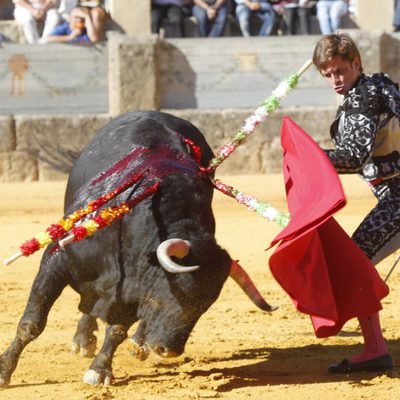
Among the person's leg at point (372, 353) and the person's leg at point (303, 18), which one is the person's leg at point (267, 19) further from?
the person's leg at point (372, 353)

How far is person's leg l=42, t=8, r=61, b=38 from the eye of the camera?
1155cm

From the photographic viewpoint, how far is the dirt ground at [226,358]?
448cm

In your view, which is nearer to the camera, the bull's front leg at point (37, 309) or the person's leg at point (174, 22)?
the bull's front leg at point (37, 309)

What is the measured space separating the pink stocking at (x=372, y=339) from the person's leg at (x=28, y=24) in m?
7.66

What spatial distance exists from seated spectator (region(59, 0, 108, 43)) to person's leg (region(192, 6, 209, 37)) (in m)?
0.92

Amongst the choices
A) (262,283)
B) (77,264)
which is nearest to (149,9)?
(262,283)

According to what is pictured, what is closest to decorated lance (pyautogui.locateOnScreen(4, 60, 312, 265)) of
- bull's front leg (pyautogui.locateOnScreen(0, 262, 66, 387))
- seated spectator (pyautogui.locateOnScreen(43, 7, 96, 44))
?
bull's front leg (pyautogui.locateOnScreen(0, 262, 66, 387))

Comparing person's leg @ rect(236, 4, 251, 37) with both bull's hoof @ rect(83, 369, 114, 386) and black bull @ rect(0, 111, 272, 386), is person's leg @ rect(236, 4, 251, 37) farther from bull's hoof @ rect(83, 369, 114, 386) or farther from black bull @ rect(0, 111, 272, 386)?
bull's hoof @ rect(83, 369, 114, 386)

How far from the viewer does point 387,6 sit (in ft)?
40.0

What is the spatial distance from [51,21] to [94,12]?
1.44ft

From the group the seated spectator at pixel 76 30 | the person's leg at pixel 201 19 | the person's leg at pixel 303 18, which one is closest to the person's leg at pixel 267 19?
the person's leg at pixel 303 18

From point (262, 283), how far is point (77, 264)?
230cm

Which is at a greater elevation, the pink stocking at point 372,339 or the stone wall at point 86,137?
the pink stocking at point 372,339

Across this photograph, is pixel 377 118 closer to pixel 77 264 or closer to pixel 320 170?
pixel 320 170
